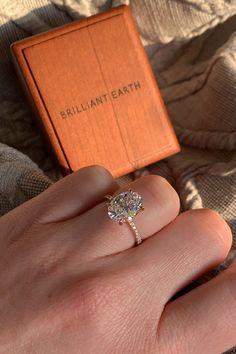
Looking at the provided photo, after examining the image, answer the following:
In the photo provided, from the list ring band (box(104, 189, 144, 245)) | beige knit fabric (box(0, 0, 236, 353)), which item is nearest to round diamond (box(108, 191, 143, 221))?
ring band (box(104, 189, 144, 245))

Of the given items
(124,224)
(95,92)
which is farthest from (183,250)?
(95,92)

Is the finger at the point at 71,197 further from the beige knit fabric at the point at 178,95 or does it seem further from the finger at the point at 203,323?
the finger at the point at 203,323

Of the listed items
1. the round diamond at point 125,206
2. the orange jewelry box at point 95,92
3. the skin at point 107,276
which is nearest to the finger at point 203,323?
the skin at point 107,276

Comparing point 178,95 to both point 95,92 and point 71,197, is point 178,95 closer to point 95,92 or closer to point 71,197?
point 95,92

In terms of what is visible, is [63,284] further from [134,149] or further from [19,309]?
[134,149]

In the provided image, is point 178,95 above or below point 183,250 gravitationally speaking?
above

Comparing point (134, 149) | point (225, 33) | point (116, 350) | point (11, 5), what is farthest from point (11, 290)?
point (225, 33)

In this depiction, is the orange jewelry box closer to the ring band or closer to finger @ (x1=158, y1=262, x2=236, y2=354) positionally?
the ring band
